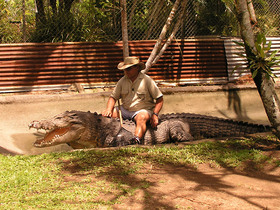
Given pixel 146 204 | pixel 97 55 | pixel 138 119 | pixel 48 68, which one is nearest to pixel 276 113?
pixel 138 119

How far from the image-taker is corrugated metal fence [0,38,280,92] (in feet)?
23.1

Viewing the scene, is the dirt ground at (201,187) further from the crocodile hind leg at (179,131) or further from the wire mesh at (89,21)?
the wire mesh at (89,21)

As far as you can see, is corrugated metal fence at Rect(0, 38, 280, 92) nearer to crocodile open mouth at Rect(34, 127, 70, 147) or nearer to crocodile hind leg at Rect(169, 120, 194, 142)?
crocodile open mouth at Rect(34, 127, 70, 147)

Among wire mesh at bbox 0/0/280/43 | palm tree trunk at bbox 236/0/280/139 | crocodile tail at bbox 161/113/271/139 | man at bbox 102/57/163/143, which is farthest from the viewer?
wire mesh at bbox 0/0/280/43

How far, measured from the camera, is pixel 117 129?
16.5 ft

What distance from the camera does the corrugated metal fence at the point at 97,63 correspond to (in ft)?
23.1

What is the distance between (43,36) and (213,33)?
5.00m

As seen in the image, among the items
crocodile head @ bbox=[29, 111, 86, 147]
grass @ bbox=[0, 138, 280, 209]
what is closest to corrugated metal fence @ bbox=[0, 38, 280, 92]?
crocodile head @ bbox=[29, 111, 86, 147]

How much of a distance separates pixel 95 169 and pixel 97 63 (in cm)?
442

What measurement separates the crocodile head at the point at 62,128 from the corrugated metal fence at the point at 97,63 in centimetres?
254

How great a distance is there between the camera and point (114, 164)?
3.62 metres

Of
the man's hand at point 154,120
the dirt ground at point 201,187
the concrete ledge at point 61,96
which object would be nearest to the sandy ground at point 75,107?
the concrete ledge at point 61,96

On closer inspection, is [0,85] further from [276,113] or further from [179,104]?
[276,113]

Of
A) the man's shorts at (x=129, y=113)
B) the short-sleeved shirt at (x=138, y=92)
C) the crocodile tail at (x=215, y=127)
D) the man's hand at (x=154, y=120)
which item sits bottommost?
the crocodile tail at (x=215, y=127)
